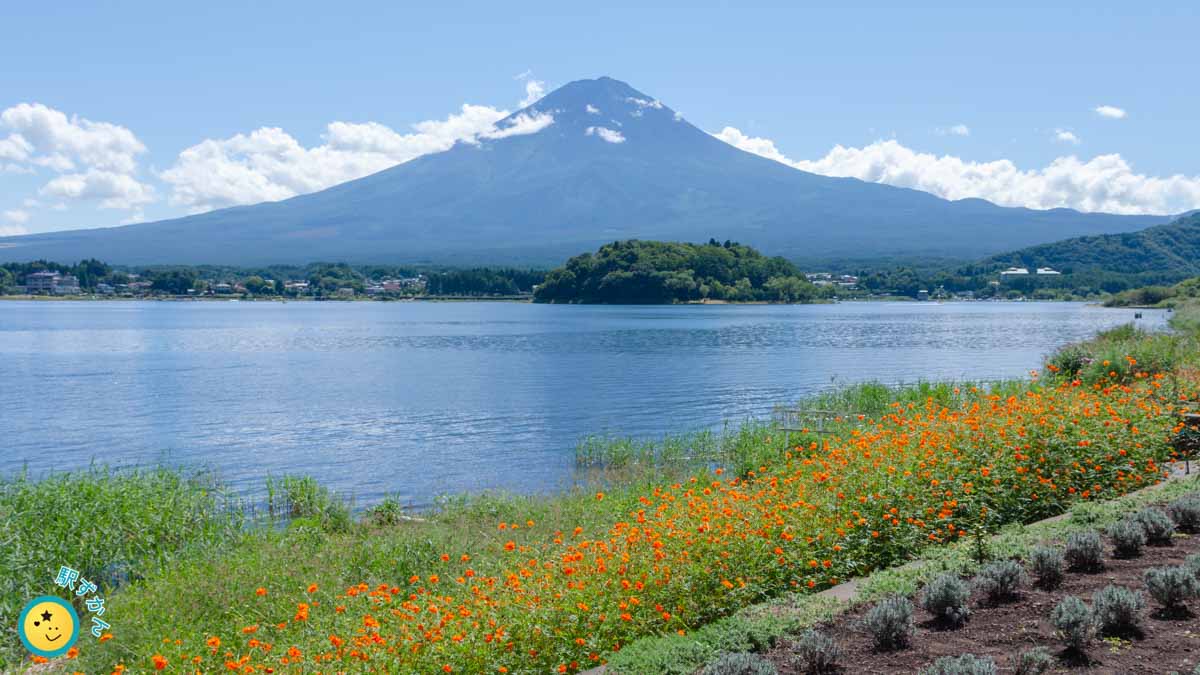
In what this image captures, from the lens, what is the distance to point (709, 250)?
148 meters

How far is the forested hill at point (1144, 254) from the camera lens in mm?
168625

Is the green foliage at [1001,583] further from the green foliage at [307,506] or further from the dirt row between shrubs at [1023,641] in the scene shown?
the green foliage at [307,506]

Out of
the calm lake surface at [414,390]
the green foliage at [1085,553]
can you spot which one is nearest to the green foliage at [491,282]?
the calm lake surface at [414,390]

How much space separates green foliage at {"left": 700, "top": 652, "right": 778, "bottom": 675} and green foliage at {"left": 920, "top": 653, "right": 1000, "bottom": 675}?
0.96 meters

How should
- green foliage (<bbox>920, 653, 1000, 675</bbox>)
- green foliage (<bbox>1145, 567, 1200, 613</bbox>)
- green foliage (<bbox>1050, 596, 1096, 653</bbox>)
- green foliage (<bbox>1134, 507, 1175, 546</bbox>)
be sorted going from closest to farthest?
green foliage (<bbox>920, 653, 1000, 675</bbox>)
green foliage (<bbox>1050, 596, 1096, 653</bbox>)
green foliage (<bbox>1145, 567, 1200, 613</bbox>)
green foliage (<bbox>1134, 507, 1175, 546</bbox>)

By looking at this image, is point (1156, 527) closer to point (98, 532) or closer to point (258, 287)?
point (98, 532)

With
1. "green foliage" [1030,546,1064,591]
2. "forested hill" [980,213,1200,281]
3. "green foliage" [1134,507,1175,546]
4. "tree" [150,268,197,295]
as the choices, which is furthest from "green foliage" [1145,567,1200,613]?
"tree" [150,268,197,295]

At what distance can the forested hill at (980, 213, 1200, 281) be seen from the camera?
553 feet

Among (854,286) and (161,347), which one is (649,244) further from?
(161,347)

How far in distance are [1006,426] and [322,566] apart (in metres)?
8.48

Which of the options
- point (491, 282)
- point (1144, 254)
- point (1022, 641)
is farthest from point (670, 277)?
point (1022, 641)

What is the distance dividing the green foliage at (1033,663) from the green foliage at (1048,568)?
178 cm

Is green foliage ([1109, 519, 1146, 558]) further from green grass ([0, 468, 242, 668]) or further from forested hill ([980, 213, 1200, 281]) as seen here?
forested hill ([980, 213, 1200, 281])

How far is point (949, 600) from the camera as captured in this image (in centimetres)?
691
